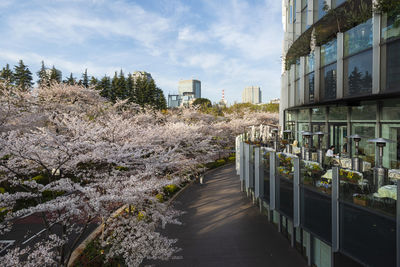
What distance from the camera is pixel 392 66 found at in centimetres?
1042

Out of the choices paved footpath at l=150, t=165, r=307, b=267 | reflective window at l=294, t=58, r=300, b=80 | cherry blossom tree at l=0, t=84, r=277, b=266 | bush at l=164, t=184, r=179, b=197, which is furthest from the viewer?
reflective window at l=294, t=58, r=300, b=80

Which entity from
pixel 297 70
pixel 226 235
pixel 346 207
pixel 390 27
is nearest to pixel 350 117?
pixel 390 27

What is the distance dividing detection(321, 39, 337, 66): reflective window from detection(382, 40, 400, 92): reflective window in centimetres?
375

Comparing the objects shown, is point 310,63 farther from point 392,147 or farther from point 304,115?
point 392,147

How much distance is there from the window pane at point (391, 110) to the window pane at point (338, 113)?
3400 millimetres

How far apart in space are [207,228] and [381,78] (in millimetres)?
12281

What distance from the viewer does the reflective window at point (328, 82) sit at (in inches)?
566

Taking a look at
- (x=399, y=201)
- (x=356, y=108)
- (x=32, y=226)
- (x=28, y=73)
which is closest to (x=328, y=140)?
(x=356, y=108)

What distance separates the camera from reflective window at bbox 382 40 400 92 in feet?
33.5

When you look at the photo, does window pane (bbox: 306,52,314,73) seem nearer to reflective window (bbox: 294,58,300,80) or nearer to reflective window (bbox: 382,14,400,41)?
reflective window (bbox: 294,58,300,80)

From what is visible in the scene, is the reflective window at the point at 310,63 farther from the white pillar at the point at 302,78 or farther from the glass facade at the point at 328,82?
the glass facade at the point at 328,82

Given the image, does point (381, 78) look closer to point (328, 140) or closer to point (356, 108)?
point (356, 108)

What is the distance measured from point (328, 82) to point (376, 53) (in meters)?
4.03

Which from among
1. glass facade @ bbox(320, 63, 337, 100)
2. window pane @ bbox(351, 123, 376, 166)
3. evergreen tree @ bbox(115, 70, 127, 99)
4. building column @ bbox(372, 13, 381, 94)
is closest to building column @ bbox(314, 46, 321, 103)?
glass facade @ bbox(320, 63, 337, 100)
